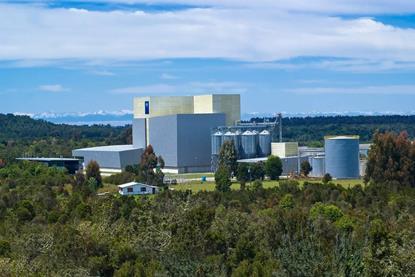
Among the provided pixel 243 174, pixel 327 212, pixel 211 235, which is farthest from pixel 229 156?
pixel 211 235

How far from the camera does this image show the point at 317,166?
10088 centimetres

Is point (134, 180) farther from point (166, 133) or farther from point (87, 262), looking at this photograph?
point (87, 262)

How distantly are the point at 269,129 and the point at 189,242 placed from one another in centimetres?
6972

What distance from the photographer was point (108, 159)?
364 ft

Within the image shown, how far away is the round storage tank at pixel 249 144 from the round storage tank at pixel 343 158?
11814 mm

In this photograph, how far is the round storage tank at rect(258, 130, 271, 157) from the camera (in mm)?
107812

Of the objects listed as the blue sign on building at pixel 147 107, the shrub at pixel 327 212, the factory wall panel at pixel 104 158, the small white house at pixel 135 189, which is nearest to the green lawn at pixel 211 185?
the small white house at pixel 135 189

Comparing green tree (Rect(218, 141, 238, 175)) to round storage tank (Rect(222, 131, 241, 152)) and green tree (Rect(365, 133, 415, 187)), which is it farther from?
green tree (Rect(365, 133, 415, 187))

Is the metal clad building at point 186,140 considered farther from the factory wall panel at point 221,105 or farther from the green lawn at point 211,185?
the green lawn at point 211,185

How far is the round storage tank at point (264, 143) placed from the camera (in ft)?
354

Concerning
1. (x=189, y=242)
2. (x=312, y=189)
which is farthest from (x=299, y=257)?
(x=312, y=189)

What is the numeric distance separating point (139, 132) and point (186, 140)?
9.25 meters

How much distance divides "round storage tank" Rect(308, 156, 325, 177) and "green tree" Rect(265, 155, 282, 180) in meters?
6.05

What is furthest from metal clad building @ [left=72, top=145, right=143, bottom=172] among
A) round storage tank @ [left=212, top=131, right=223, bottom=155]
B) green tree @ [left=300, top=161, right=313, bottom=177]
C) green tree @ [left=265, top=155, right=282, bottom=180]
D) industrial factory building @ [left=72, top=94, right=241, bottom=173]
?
green tree @ [left=300, top=161, right=313, bottom=177]
